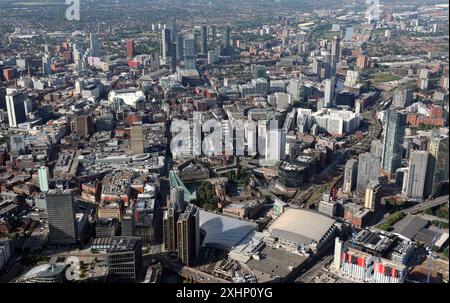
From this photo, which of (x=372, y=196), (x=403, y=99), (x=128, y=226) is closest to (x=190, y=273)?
(x=128, y=226)

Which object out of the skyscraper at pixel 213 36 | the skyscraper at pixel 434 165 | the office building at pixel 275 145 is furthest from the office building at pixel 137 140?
the skyscraper at pixel 213 36

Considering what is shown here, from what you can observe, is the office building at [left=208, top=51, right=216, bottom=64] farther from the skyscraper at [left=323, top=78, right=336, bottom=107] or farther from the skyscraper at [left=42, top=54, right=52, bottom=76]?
the skyscraper at [left=323, top=78, right=336, bottom=107]

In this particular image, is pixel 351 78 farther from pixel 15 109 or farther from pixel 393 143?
pixel 15 109

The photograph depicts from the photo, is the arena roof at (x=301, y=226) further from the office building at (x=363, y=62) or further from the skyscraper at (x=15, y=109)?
the office building at (x=363, y=62)

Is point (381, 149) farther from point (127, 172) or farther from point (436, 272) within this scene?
point (127, 172)

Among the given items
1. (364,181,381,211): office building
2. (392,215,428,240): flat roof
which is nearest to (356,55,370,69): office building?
(364,181,381,211): office building

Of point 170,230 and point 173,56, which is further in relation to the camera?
point 173,56

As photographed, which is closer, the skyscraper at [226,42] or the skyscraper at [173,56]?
the skyscraper at [173,56]
